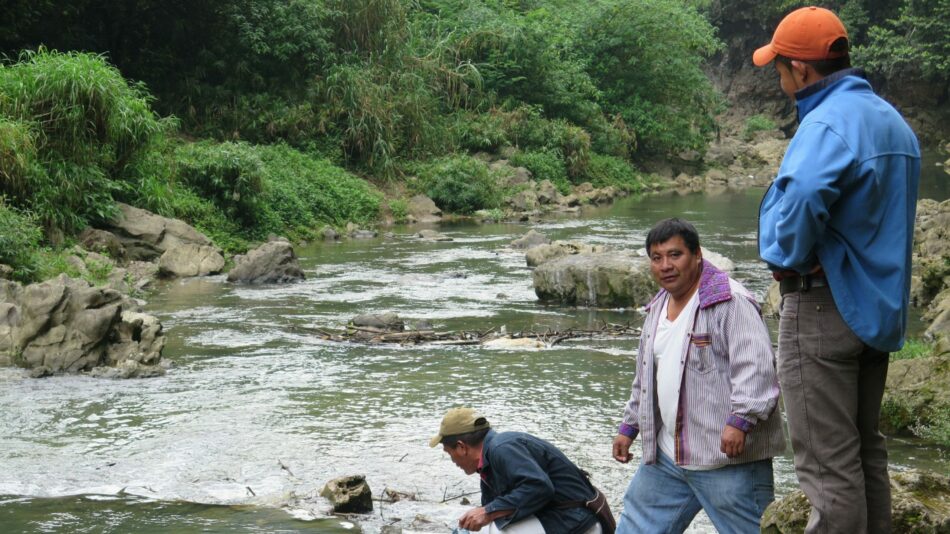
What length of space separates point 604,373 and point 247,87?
20.1 m

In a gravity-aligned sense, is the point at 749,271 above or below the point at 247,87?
below

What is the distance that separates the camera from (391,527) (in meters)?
5.65

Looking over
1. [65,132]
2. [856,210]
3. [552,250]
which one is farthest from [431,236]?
[856,210]

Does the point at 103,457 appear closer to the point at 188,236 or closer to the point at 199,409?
the point at 199,409

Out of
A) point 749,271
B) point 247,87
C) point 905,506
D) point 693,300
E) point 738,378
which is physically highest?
point 247,87

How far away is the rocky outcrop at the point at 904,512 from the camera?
12.4 feet

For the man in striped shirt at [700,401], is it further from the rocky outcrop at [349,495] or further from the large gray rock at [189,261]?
the large gray rock at [189,261]

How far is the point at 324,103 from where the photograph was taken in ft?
89.6

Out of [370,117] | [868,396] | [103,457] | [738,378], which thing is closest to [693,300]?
[738,378]

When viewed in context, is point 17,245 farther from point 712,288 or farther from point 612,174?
point 612,174

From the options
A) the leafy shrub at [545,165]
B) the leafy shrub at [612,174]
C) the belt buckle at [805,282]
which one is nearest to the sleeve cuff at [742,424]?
the belt buckle at [805,282]

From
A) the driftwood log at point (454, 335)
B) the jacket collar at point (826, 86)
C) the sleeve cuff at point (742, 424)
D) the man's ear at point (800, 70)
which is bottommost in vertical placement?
the driftwood log at point (454, 335)

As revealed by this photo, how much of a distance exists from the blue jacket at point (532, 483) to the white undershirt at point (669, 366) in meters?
0.59

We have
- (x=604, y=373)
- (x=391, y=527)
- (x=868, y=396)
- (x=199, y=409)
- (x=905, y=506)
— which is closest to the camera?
(x=868, y=396)
